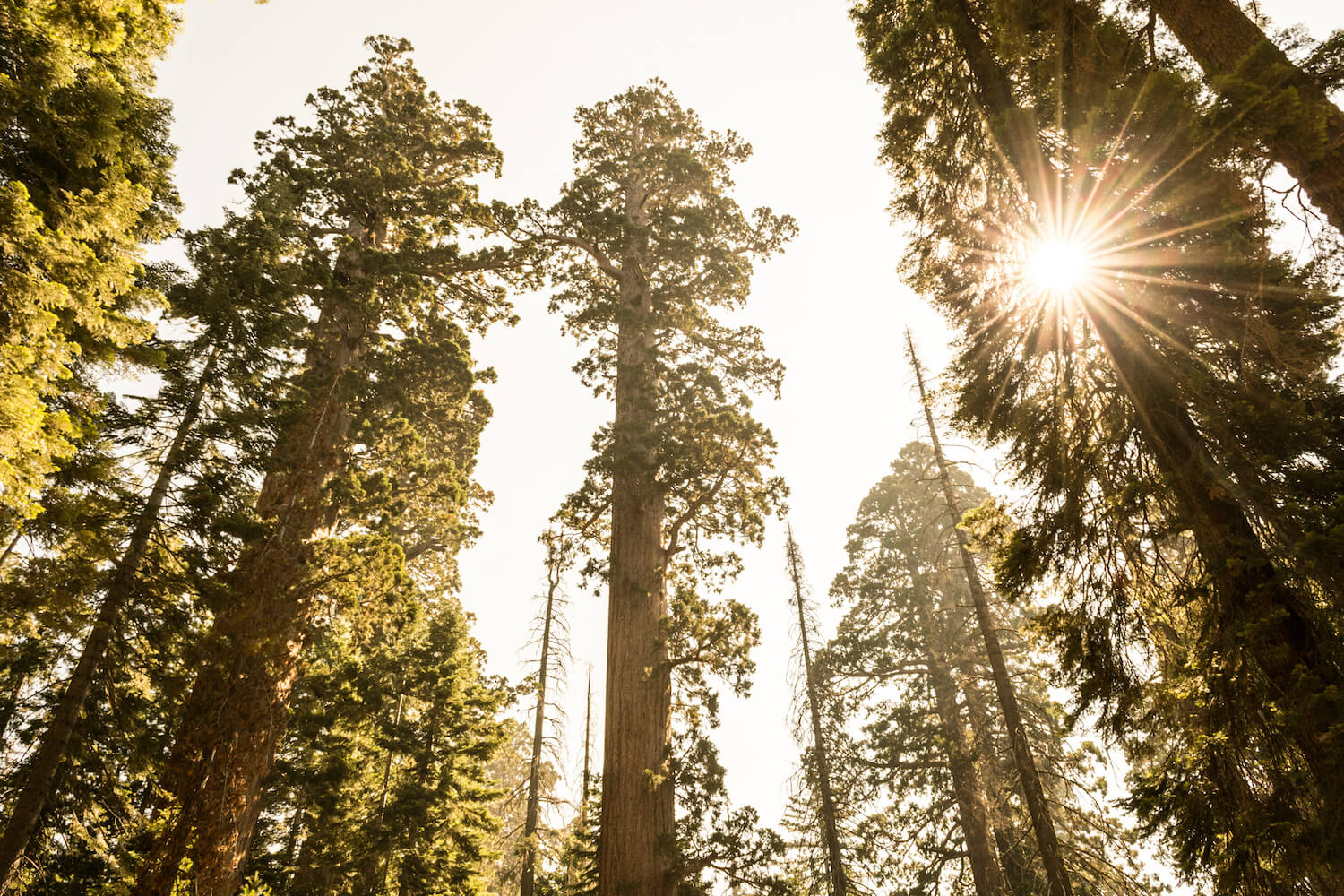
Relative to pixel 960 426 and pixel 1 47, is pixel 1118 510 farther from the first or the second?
pixel 1 47

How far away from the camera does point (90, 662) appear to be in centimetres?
747

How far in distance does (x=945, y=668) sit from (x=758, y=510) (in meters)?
11.9

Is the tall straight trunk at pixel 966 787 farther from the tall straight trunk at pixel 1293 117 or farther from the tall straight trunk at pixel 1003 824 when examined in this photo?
the tall straight trunk at pixel 1293 117

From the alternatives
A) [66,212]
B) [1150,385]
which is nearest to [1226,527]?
Result: [1150,385]

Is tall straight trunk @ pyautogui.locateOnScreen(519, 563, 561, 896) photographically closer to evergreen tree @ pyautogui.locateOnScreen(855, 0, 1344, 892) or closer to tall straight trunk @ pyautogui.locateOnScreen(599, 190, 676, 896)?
tall straight trunk @ pyautogui.locateOnScreen(599, 190, 676, 896)

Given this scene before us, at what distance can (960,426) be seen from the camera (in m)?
7.69

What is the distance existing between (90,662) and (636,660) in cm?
681

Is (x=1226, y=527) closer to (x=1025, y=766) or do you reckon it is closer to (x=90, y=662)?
(x=1025, y=766)

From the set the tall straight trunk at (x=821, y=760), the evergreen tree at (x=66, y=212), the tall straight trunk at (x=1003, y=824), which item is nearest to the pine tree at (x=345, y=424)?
the evergreen tree at (x=66, y=212)

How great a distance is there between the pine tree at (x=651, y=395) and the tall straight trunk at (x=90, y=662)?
19.5 feet

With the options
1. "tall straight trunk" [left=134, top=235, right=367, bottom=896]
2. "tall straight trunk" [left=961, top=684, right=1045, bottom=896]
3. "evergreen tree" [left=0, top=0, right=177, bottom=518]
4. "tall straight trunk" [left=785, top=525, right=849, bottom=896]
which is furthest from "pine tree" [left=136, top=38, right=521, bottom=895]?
"tall straight trunk" [left=961, top=684, right=1045, bottom=896]

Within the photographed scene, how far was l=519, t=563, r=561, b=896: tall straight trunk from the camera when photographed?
15.2 m

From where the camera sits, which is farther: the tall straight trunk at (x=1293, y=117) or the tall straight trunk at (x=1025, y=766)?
the tall straight trunk at (x=1025, y=766)

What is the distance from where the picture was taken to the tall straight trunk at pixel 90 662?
6.75m
